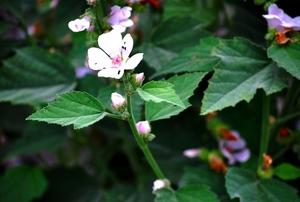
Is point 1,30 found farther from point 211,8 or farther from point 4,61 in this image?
point 211,8

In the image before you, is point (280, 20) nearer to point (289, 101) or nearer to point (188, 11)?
point (289, 101)

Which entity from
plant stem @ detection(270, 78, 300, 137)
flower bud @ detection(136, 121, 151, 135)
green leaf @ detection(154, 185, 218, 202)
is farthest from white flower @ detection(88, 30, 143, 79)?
plant stem @ detection(270, 78, 300, 137)

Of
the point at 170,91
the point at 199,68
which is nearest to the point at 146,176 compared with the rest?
the point at 199,68

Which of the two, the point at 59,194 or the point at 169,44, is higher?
the point at 169,44

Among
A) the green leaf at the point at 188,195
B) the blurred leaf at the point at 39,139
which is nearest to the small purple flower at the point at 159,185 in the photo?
the green leaf at the point at 188,195

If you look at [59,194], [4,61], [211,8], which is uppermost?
[4,61]

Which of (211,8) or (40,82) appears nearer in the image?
(40,82)

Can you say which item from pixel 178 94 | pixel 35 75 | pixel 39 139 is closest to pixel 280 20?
pixel 178 94

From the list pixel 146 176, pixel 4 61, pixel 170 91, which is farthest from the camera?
pixel 146 176
